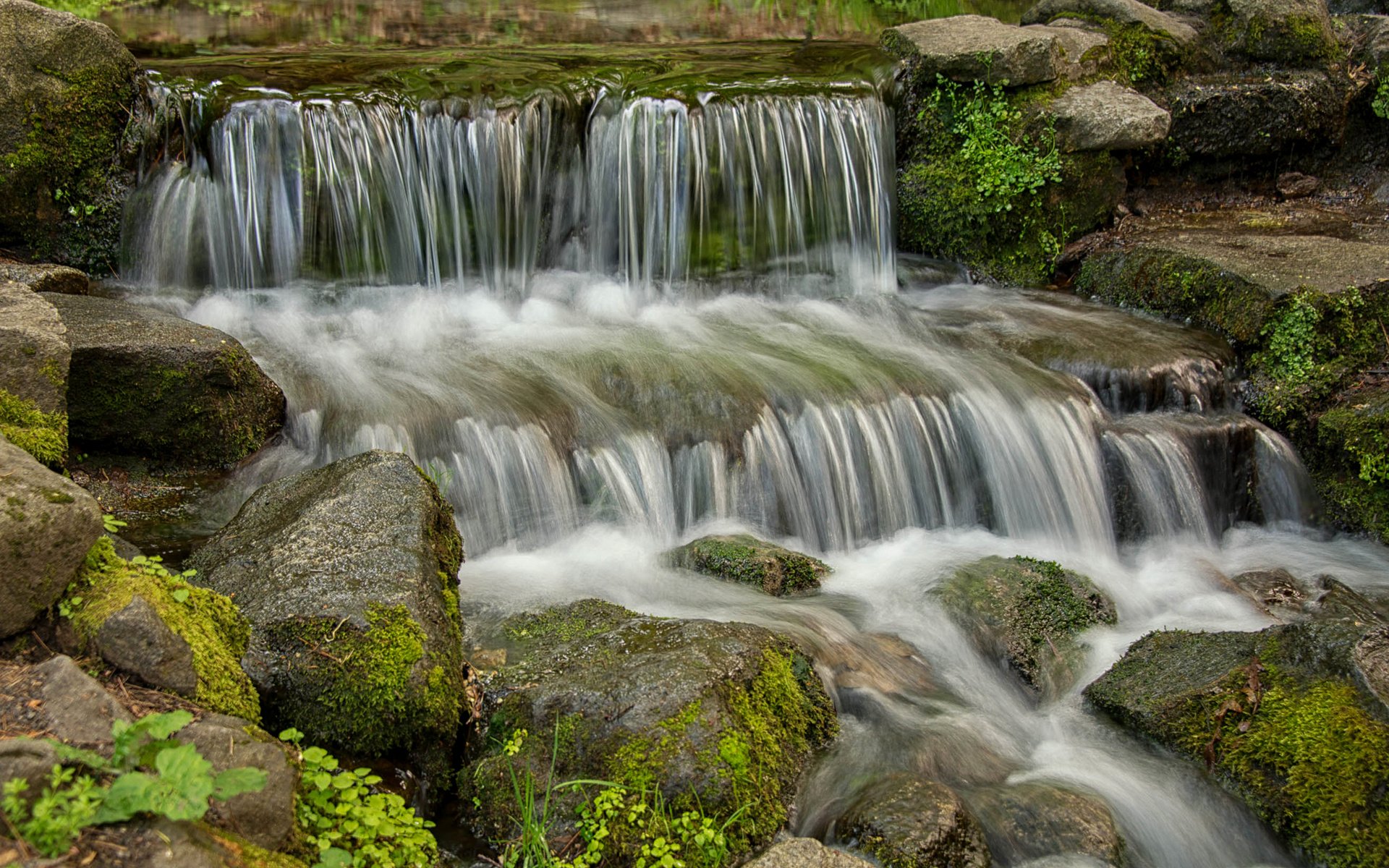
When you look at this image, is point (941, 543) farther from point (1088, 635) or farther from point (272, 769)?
point (272, 769)

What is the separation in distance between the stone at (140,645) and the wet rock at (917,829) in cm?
198

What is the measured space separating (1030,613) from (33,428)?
3.94m

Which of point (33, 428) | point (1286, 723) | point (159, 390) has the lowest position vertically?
point (1286, 723)

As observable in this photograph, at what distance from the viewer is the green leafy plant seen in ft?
8.98

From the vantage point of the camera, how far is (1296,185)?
9086mm

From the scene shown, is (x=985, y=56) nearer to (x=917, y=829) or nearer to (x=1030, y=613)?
(x=1030, y=613)

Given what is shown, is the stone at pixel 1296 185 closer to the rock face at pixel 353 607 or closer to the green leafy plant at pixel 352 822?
the rock face at pixel 353 607

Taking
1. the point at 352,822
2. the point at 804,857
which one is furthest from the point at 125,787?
the point at 804,857

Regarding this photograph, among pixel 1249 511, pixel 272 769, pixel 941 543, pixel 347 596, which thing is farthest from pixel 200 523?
pixel 1249 511

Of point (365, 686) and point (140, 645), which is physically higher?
point (140, 645)

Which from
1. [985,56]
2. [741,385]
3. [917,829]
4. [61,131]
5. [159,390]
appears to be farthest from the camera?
[985,56]

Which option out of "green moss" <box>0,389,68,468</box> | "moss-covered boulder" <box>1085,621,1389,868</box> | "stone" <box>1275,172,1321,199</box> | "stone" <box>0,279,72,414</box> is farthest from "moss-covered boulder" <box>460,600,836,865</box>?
"stone" <box>1275,172,1321,199</box>

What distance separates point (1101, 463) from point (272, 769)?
5.02 metres

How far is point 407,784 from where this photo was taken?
3.31m
